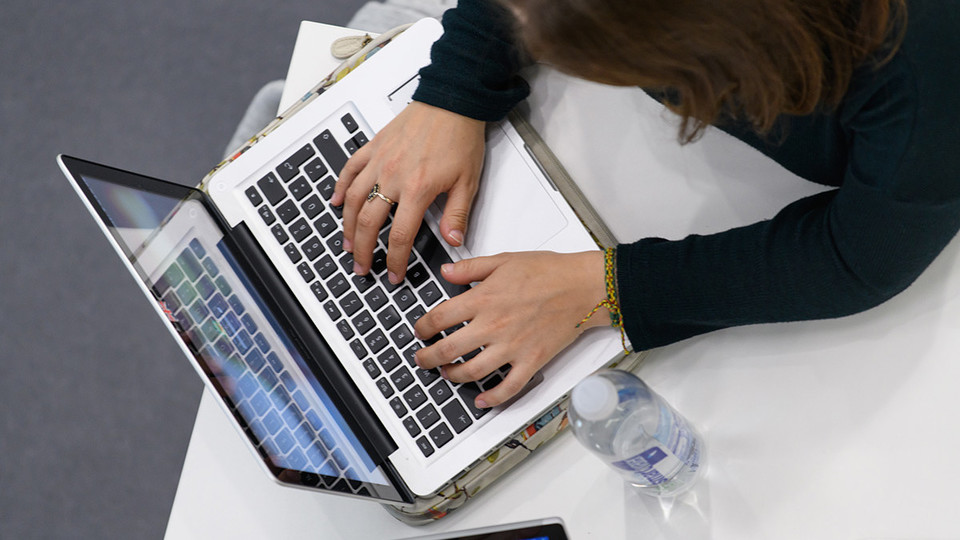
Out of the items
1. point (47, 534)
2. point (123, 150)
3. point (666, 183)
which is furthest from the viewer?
point (123, 150)

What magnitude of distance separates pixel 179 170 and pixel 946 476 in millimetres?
1360

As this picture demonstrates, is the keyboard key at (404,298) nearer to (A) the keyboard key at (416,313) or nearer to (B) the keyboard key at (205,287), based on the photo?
(A) the keyboard key at (416,313)

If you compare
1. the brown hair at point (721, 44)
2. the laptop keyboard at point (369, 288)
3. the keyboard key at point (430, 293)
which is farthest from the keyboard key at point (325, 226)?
the brown hair at point (721, 44)

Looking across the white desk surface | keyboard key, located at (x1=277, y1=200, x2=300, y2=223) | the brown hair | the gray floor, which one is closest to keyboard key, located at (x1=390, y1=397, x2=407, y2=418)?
the white desk surface

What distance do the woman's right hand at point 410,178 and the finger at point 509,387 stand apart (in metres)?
0.13

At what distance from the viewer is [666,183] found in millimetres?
735

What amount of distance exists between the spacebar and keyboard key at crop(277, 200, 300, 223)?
0.12 metres

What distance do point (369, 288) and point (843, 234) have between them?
15.8 inches

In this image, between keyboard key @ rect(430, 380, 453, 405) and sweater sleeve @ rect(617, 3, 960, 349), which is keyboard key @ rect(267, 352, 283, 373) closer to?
keyboard key @ rect(430, 380, 453, 405)

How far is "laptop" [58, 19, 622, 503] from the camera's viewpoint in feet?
2.24

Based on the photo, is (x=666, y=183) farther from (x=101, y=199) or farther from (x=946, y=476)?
(x=101, y=199)

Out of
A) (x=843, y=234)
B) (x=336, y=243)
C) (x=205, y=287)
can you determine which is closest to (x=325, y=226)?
(x=336, y=243)

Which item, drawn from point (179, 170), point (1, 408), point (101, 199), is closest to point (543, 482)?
point (101, 199)

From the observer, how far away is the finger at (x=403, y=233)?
0.73m
